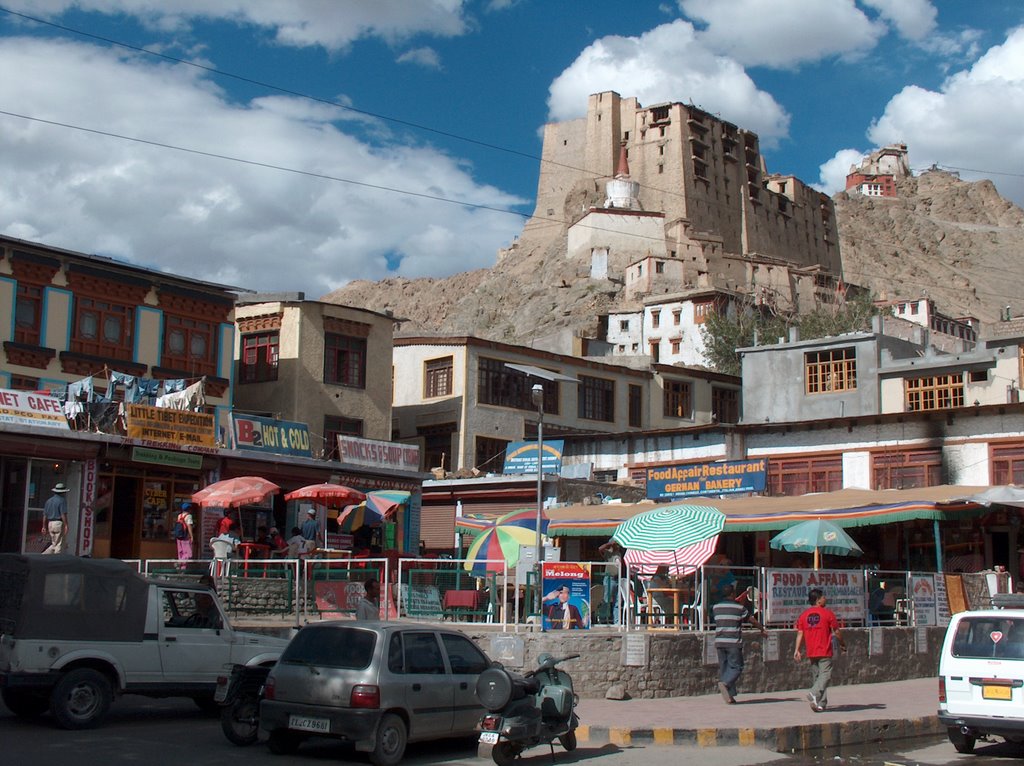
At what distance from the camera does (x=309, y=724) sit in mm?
11086

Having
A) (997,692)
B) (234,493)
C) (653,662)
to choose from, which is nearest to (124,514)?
(234,493)

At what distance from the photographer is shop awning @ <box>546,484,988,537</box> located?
24781 mm

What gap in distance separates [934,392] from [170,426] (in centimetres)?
2378

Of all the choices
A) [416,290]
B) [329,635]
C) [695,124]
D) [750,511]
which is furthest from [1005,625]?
[416,290]

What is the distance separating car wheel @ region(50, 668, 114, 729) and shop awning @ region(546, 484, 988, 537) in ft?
55.8

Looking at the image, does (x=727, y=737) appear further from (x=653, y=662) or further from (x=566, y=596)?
(x=566, y=596)

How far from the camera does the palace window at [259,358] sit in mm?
35344

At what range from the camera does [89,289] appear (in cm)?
2953

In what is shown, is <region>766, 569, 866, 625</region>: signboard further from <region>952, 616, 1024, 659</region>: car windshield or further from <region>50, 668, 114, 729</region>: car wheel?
<region>50, 668, 114, 729</region>: car wheel

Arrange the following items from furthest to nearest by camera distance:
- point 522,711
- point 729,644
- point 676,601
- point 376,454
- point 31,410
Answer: point 376,454, point 31,410, point 676,601, point 729,644, point 522,711

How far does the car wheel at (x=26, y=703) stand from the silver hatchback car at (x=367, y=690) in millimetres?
2961

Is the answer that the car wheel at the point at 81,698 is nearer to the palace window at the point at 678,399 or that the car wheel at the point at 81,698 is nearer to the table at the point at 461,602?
the table at the point at 461,602

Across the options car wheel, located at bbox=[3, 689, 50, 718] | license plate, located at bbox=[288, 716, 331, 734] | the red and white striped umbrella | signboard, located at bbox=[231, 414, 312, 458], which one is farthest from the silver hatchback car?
signboard, located at bbox=[231, 414, 312, 458]

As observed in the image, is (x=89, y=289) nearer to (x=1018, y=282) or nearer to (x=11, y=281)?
(x=11, y=281)
